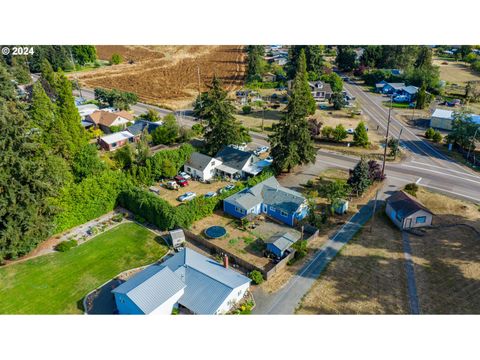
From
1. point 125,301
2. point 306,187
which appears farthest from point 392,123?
point 125,301

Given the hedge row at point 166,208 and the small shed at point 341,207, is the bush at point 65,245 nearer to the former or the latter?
the hedge row at point 166,208

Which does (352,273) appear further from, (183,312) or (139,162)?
(139,162)

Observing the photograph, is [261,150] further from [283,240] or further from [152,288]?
[152,288]

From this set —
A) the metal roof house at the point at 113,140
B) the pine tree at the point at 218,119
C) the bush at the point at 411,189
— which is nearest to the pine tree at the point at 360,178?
the bush at the point at 411,189

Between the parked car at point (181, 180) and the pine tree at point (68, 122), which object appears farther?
the parked car at point (181, 180)

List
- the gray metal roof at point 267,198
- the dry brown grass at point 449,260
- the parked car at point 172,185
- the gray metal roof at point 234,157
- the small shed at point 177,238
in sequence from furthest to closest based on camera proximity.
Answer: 1. the gray metal roof at point 234,157
2. the parked car at point 172,185
3. the gray metal roof at point 267,198
4. the small shed at point 177,238
5. the dry brown grass at point 449,260

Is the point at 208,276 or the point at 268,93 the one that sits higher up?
the point at 268,93
